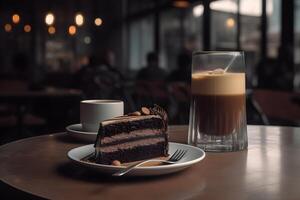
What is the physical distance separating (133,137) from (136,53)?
1155cm

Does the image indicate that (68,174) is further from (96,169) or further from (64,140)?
(64,140)

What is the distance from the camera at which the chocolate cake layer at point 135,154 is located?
2.96 ft

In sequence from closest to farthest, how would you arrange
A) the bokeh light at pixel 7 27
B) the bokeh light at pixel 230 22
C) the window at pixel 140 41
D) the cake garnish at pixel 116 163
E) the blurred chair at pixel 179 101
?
the cake garnish at pixel 116 163
the blurred chair at pixel 179 101
the bokeh light at pixel 230 22
the window at pixel 140 41
the bokeh light at pixel 7 27

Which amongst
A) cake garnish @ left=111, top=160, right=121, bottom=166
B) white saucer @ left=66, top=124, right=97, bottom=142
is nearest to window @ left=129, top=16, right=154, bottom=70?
white saucer @ left=66, top=124, right=97, bottom=142

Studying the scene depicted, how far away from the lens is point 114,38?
1315cm

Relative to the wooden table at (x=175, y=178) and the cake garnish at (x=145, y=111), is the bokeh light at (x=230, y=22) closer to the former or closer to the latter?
the wooden table at (x=175, y=178)

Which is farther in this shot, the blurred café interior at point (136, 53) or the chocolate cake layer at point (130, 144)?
the blurred café interior at point (136, 53)

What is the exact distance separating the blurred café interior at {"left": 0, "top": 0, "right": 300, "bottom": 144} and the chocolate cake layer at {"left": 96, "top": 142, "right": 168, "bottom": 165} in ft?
2.51

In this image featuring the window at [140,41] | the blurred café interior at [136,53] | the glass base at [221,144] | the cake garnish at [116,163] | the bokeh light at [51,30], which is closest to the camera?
A: the cake garnish at [116,163]

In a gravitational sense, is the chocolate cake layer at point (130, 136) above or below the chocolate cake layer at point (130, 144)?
above

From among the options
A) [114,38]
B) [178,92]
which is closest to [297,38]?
[178,92]

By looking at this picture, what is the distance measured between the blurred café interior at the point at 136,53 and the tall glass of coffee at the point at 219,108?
65 cm

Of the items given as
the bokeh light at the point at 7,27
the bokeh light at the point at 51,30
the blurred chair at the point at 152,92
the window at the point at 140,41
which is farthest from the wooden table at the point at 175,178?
the bokeh light at the point at 7,27

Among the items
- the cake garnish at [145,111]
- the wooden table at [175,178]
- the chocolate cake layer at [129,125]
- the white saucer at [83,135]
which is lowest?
the wooden table at [175,178]
